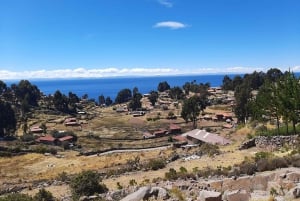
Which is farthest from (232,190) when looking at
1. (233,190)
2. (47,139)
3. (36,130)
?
(36,130)

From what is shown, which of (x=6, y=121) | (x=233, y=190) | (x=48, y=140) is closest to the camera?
(x=233, y=190)

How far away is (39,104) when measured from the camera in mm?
152250

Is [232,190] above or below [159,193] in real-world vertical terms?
below

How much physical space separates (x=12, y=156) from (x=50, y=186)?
3667cm

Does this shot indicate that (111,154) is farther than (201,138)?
Yes

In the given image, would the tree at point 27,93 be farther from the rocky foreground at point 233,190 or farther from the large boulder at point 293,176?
the large boulder at point 293,176

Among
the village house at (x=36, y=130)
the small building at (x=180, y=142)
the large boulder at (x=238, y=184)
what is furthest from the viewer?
the village house at (x=36, y=130)

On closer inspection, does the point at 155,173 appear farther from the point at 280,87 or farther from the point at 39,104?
the point at 39,104

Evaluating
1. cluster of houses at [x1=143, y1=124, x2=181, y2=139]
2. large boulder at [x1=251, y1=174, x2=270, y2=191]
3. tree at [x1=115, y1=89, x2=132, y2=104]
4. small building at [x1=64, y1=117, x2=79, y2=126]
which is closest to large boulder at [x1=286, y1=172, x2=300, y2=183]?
large boulder at [x1=251, y1=174, x2=270, y2=191]

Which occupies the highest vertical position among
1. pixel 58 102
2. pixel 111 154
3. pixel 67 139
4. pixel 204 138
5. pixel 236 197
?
pixel 236 197

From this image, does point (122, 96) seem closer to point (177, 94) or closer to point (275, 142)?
point (177, 94)

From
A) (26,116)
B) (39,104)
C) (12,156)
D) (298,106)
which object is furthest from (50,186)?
(39,104)

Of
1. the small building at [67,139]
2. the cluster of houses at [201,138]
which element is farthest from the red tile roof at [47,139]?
the cluster of houses at [201,138]

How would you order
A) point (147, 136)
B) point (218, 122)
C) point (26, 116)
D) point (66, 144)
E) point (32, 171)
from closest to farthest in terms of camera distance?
point (32, 171)
point (66, 144)
point (147, 136)
point (218, 122)
point (26, 116)
